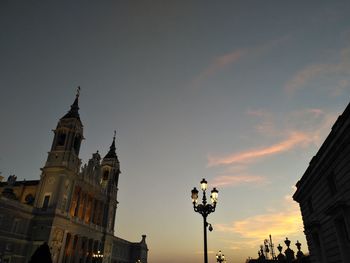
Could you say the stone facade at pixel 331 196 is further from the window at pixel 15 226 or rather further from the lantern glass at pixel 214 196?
the window at pixel 15 226

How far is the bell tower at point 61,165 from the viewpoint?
5138 centimetres

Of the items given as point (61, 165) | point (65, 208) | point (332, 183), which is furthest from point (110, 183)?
point (332, 183)

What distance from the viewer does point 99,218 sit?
223ft

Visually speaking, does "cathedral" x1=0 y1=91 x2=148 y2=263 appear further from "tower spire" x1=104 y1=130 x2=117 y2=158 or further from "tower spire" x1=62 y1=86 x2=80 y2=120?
"tower spire" x1=104 y1=130 x2=117 y2=158

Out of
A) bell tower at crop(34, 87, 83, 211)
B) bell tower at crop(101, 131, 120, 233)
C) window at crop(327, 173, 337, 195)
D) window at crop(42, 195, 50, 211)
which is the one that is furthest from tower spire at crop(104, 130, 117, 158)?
→ window at crop(327, 173, 337, 195)

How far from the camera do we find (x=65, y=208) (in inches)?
2067

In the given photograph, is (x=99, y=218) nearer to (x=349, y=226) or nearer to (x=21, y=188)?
(x=21, y=188)

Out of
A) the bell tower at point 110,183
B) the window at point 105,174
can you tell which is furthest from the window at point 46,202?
the window at point 105,174

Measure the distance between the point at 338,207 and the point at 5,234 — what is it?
43989 mm

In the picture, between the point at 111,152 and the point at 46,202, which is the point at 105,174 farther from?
the point at 46,202

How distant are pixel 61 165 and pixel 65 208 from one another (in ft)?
25.1

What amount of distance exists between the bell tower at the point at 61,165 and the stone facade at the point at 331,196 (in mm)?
41959

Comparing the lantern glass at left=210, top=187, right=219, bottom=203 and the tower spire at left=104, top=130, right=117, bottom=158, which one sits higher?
the tower spire at left=104, top=130, right=117, bottom=158

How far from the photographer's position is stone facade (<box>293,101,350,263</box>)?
49.1ft
